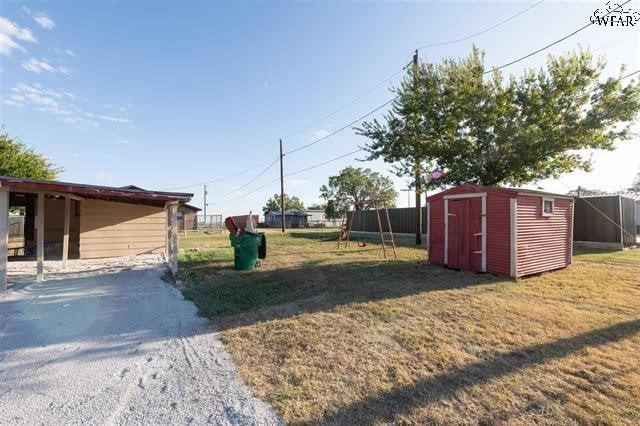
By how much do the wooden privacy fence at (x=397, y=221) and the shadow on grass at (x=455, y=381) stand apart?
15.3 m

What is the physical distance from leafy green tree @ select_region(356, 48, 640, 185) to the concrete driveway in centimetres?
1053

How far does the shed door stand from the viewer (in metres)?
7.75

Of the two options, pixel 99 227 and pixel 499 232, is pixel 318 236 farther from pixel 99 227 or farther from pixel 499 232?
pixel 499 232

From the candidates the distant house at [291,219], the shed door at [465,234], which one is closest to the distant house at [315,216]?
the distant house at [291,219]

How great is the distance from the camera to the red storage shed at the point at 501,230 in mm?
7117

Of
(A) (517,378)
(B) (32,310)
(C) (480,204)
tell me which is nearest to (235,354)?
(A) (517,378)

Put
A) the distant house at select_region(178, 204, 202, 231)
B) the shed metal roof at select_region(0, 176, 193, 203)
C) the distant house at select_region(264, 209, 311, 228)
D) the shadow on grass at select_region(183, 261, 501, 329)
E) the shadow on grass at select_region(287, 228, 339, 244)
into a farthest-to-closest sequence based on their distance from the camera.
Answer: the distant house at select_region(264, 209, 311, 228), the distant house at select_region(178, 204, 202, 231), the shadow on grass at select_region(287, 228, 339, 244), the shed metal roof at select_region(0, 176, 193, 203), the shadow on grass at select_region(183, 261, 501, 329)

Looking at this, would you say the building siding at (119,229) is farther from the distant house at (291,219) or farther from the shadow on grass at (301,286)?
the distant house at (291,219)

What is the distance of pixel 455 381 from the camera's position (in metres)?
2.71

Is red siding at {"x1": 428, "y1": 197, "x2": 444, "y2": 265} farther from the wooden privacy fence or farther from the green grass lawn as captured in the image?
the wooden privacy fence

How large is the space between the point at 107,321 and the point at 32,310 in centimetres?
147

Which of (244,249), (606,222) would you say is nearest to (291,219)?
(606,222)

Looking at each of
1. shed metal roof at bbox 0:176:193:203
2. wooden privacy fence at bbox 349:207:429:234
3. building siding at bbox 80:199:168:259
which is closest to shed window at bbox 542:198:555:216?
shed metal roof at bbox 0:176:193:203

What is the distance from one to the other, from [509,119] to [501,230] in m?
5.83
